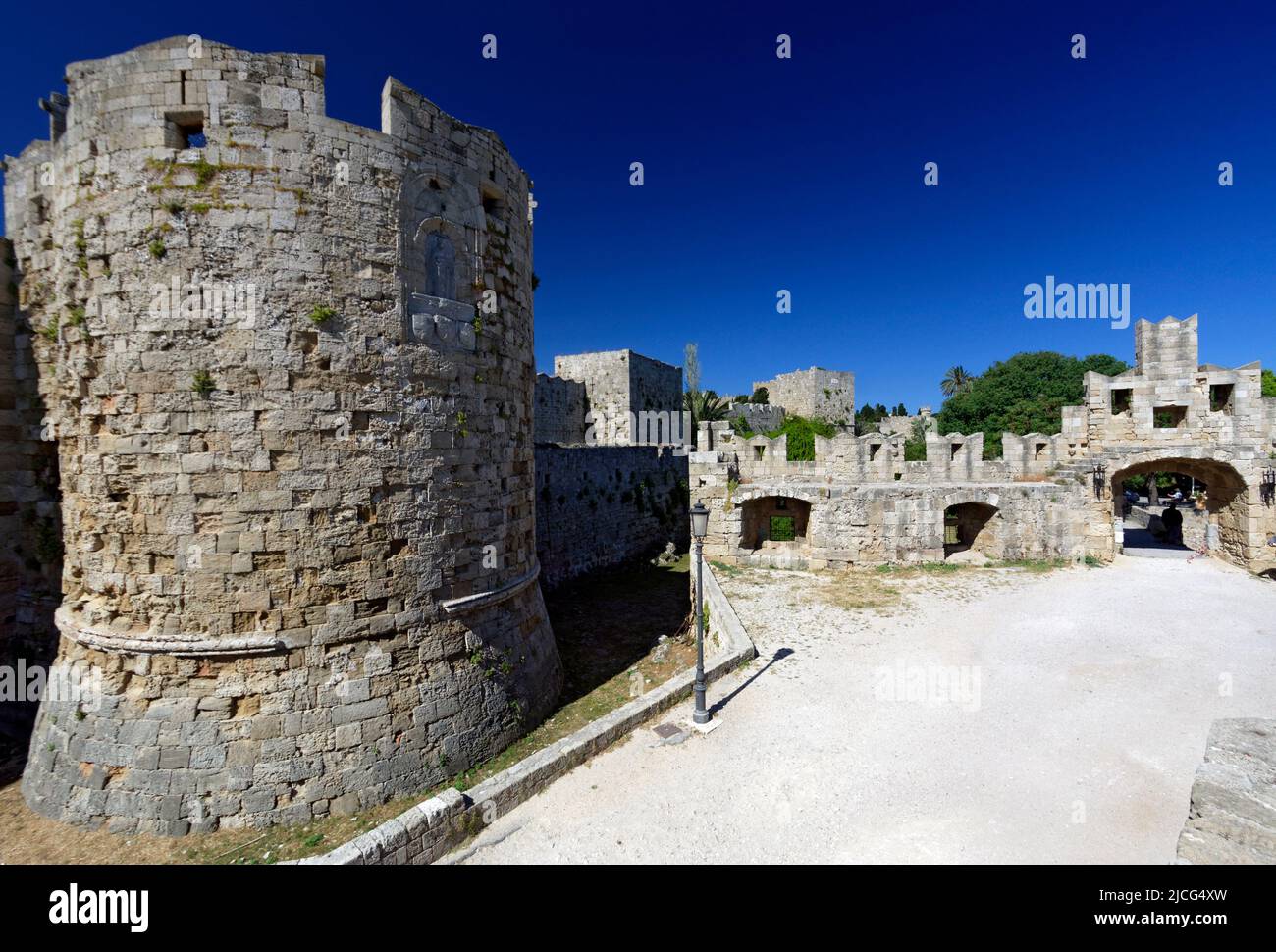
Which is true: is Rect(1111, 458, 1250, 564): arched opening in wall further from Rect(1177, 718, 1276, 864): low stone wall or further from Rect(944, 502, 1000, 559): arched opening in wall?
Rect(1177, 718, 1276, 864): low stone wall

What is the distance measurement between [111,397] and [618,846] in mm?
6837

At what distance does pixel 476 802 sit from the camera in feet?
17.6

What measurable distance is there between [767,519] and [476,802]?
13.8 meters

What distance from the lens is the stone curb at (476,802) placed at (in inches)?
186

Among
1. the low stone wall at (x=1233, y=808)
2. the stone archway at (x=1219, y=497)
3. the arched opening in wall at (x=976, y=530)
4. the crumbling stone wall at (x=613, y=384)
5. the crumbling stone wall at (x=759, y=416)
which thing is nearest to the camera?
the low stone wall at (x=1233, y=808)

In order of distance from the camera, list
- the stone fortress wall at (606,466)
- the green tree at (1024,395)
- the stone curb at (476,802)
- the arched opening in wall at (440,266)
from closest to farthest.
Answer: the stone curb at (476,802), the arched opening in wall at (440,266), the stone fortress wall at (606,466), the green tree at (1024,395)

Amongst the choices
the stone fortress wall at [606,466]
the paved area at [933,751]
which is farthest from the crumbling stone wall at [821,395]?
the paved area at [933,751]

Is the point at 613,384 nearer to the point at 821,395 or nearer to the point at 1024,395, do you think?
the point at 821,395

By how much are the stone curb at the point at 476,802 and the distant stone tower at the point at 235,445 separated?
142 cm

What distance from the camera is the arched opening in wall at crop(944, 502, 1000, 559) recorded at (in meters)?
15.9

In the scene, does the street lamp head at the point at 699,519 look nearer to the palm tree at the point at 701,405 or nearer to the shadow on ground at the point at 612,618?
the shadow on ground at the point at 612,618

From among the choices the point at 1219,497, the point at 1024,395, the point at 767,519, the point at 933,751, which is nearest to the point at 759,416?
the point at 1024,395

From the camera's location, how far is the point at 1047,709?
7355 millimetres
